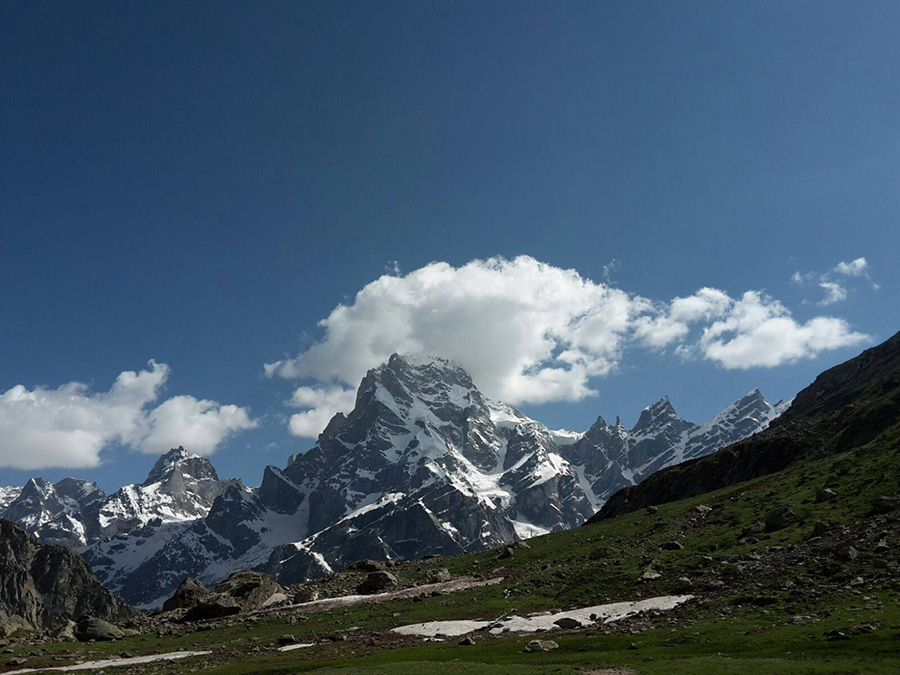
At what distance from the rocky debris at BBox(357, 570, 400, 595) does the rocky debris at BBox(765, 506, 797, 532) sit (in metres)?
46.1

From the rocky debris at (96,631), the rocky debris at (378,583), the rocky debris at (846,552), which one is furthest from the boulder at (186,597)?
the rocky debris at (846,552)

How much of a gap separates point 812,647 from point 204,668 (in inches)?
1570

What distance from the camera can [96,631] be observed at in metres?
64.8

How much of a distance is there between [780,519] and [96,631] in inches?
2883

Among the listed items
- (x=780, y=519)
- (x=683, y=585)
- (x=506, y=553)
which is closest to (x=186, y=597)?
(x=506, y=553)

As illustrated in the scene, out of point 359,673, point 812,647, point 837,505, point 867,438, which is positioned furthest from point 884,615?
point 867,438

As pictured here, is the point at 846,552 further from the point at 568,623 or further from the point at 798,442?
the point at 798,442

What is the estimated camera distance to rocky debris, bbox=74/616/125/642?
6438cm

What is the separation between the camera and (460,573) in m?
91.9

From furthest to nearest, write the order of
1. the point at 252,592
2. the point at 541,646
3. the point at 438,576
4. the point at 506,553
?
1. the point at 506,553
2. the point at 438,576
3. the point at 252,592
4. the point at 541,646

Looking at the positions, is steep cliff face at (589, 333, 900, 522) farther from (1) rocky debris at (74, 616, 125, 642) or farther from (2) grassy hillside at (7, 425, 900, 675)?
(1) rocky debris at (74, 616, 125, 642)

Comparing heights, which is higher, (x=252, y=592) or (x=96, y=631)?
(x=96, y=631)

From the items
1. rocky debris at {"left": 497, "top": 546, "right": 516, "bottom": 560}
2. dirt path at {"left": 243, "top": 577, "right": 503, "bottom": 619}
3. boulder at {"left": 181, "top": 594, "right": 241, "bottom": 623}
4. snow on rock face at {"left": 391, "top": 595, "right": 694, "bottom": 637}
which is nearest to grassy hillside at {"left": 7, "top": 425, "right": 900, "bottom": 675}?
snow on rock face at {"left": 391, "top": 595, "right": 694, "bottom": 637}

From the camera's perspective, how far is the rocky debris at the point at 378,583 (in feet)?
271
